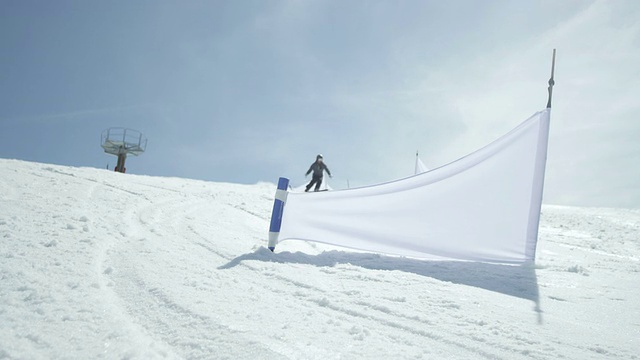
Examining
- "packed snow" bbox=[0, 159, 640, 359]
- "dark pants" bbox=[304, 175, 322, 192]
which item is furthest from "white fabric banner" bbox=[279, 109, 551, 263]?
"dark pants" bbox=[304, 175, 322, 192]

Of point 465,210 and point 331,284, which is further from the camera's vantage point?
point 465,210

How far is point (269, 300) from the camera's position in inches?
103

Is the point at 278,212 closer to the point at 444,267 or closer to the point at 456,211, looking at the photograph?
the point at 444,267

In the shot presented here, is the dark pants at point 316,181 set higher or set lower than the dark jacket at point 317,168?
lower

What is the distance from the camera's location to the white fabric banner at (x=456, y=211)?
4.17 meters

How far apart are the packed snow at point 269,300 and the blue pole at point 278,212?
0.26 m

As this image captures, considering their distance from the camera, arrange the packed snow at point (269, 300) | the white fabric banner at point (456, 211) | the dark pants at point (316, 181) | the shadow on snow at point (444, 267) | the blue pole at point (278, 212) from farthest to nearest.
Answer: the dark pants at point (316, 181) < the blue pole at point (278, 212) < the white fabric banner at point (456, 211) < the shadow on snow at point (444, 267) < the packed snow at point (269, 300)

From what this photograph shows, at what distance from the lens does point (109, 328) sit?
1948mm

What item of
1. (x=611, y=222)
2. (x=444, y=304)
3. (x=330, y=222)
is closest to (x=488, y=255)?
(x=444, y=304)

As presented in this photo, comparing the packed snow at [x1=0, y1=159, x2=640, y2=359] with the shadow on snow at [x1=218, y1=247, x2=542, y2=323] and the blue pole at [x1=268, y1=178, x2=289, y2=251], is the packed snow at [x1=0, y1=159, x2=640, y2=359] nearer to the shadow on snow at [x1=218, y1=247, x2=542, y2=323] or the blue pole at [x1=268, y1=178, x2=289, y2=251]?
the shadow on snow at [x1=218, y1=247, x2=542, y2=323]

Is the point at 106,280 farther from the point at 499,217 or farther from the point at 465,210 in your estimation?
the point at 499,217

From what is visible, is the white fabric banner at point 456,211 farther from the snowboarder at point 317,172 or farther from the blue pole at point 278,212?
the snowboarder at point 317,172

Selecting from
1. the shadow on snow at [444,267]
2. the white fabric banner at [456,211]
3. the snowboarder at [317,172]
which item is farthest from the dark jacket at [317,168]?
the shadow on snow at [444,267]

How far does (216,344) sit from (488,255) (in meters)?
3.55
